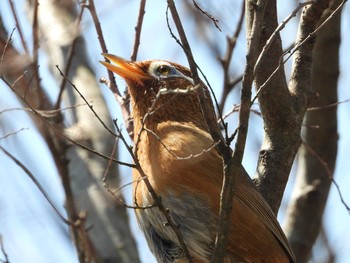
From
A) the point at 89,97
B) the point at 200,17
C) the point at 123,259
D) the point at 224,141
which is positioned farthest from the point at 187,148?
the point at 200,17

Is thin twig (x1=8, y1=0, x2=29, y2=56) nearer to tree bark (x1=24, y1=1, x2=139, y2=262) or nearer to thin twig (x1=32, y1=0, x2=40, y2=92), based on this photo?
thin twig (x1=32, y1=0, x2=40, y2=92)

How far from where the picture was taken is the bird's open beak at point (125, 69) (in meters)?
5.36

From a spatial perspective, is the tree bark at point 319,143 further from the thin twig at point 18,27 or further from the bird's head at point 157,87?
the thin twig at point 18,27

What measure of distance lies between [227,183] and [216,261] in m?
0.44

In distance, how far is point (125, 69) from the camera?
5434mm

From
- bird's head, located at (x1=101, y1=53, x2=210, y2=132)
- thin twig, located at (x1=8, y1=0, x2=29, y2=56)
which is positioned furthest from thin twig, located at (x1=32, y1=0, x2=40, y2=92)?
bird's head, located at (x1=101, y1=53, x2=210, y2=132)

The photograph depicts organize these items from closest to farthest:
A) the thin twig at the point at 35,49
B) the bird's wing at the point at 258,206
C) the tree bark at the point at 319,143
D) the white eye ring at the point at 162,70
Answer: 1. the bird's wing at the point at 258,206
2. the thin twig at the point at 35,49
3. the white eye ring at the point at 162,70
4. the tree bark at the point at 319,143

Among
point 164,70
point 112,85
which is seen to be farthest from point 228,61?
point 112,85

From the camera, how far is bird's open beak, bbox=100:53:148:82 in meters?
5.36

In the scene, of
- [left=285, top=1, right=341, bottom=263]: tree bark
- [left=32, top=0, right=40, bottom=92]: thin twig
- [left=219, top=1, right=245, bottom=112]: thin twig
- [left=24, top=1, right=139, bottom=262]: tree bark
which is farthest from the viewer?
[left=285, top=1, right=341, bottom=263]: tree bark

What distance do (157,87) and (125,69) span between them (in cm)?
28

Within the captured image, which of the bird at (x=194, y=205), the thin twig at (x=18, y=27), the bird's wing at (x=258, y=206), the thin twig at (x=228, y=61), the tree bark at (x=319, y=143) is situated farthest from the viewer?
the tree bark at (x=319, y=143)

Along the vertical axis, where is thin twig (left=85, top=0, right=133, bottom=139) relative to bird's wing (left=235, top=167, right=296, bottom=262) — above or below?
above

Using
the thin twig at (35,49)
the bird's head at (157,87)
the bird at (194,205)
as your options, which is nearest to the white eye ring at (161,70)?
the bird's head at (157,87)
